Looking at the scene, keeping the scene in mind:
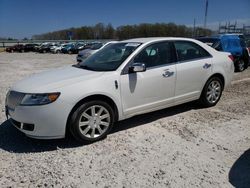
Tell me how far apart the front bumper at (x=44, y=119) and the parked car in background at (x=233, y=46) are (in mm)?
8138

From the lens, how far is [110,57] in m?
4.77

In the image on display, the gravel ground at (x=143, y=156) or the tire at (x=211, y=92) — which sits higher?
the tire at (x=211, y=92)

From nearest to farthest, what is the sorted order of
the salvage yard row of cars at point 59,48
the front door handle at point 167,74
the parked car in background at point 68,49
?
the front door handle at point 167,74, the salvage yard row of cars at point 59,48, the parked car in background at point 68,49

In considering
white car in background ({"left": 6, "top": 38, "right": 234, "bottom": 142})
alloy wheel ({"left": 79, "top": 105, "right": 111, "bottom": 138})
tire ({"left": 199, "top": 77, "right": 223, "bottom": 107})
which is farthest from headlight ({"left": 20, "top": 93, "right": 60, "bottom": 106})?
tire ({"left": 199, "top": 77, "right": 223, "bottom": 107})

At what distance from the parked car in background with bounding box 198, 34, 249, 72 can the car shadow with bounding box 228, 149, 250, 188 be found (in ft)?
24.6

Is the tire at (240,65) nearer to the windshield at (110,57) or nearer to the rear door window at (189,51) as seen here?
the rear door window at (189,51)

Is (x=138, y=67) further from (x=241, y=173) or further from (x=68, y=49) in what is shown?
(x=68, y=49)

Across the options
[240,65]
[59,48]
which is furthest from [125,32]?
[240,65]

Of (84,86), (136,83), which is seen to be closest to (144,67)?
(136,83)

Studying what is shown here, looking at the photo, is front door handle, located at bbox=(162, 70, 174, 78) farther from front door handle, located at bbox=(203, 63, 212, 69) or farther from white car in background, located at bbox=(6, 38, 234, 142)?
front door handle, located at bbox=(203, 63, 212, 69)

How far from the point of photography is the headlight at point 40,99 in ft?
11.8

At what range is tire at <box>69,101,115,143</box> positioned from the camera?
12.5ft

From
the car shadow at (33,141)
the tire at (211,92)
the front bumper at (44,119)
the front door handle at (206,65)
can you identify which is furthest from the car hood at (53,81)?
the tire at (211,92)

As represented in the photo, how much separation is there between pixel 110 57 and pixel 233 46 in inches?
318
